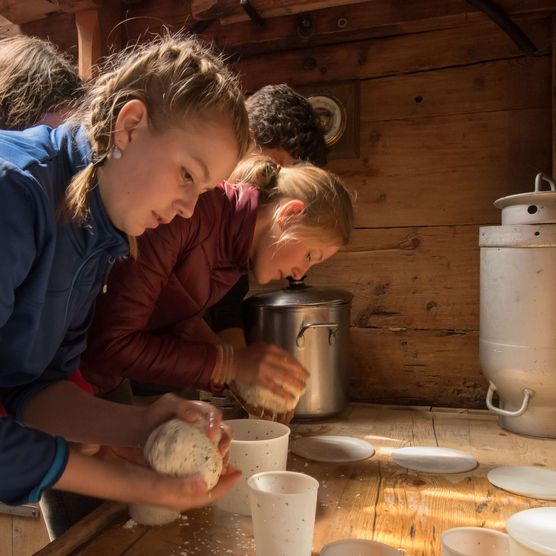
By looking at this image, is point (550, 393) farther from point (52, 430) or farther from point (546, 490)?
point (52, 430)

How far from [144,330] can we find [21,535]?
3.43 feet

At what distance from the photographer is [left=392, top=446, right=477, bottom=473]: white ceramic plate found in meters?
1.07

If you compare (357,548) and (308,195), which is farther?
(308,195)

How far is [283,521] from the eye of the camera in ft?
2.26

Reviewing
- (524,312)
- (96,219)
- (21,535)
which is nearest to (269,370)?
(96,219)

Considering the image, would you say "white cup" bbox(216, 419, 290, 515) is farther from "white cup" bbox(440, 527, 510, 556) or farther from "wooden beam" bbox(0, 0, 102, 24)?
"wooden beam" bbox(0, 0, 102, 24)

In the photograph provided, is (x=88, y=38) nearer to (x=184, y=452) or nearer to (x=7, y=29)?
(x=7, y=29)

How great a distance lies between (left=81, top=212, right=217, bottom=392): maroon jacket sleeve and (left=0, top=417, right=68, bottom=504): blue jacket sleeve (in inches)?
14.2

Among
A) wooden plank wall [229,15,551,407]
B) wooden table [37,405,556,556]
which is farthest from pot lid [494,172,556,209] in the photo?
wooden table [37,405,556,556]

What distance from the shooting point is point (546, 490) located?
955mm

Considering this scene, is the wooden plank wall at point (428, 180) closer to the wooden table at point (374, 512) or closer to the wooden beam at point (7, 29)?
the wooden table at point (374, 512)

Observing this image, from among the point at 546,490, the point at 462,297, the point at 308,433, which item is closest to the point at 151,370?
the point at 308,433

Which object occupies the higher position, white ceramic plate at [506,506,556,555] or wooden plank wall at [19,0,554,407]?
wooden plank wall at [19,0,554,407]

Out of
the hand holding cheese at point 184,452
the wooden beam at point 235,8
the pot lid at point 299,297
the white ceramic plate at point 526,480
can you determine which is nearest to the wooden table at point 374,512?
the white ceramic plate at point 526,480
